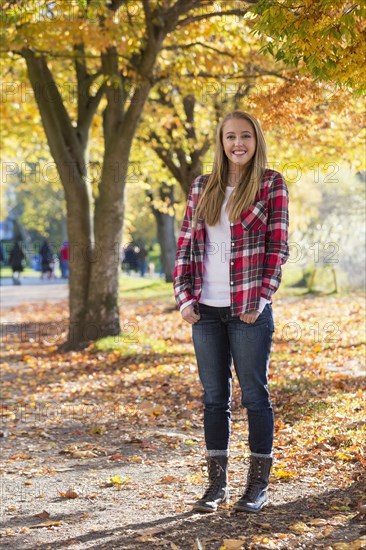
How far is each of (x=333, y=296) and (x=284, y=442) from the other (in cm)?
1723

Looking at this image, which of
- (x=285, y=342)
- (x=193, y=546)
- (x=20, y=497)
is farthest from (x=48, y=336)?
(x=193, y=546)

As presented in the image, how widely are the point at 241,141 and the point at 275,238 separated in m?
0.61

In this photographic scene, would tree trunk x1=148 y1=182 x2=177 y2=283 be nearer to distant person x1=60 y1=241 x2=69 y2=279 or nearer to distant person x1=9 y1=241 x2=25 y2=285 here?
distant person x1=60 y1=241 x2=69 y2=279

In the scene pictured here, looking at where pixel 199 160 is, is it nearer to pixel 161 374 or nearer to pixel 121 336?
pixel 121 336

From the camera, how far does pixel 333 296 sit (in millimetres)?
23625

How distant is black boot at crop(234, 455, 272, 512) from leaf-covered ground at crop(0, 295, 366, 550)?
94 millimetres

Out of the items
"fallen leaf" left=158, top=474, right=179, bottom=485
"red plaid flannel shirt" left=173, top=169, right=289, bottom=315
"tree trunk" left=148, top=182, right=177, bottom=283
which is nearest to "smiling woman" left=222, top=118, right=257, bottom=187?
"red plaid flannel shirt" left=173, top=169, right=289, bottom=315

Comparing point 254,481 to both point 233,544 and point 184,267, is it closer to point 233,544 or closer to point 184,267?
point 233,544

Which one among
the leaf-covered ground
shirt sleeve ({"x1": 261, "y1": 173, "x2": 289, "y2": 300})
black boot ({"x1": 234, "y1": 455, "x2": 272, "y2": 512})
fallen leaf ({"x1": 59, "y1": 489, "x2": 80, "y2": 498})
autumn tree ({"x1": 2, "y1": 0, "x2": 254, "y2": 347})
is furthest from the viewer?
autumn tree ({"x1": 2, "y1": 0, "x2": 254, "y2": 347})

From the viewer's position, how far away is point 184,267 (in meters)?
4.86

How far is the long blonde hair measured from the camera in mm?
4746

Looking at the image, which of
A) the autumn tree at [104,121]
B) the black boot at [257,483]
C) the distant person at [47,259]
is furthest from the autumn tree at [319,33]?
the distant person at [47,259]

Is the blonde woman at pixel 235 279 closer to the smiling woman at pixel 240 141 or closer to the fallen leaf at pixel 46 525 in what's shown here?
the smiling woman at pixel 240 141

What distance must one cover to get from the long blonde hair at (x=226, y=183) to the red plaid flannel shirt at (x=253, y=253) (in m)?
0.04
